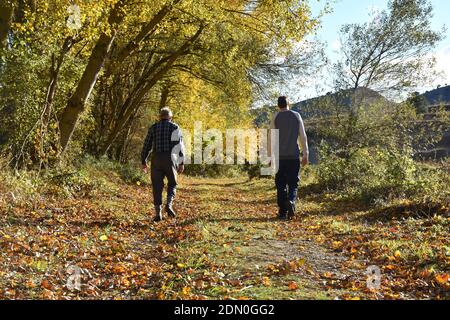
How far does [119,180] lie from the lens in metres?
18.7

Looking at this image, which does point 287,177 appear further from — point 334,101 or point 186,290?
point 334,101

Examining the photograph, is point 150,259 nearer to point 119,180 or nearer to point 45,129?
point 45,129

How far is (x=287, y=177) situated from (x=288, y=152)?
534mm

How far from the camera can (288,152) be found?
9.72 metres

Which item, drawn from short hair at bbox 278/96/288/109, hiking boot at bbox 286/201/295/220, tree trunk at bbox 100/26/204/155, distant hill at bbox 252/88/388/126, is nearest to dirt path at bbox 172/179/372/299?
hiking boot at bbox 286/201/295/220

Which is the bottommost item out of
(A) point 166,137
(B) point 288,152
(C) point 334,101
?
(B) point 288,152

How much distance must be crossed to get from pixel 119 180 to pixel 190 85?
1024 cm

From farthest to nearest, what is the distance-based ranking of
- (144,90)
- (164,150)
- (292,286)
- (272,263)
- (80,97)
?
(144,90) < (80,97) < (164,150) < (272,263) < (292,286)

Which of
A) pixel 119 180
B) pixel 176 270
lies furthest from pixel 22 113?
pixel 176 270

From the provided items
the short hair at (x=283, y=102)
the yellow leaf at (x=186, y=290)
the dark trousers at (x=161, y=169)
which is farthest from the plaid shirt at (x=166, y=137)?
the yellow leaf at (x=186, y=290)

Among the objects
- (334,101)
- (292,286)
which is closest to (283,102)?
(292,286)

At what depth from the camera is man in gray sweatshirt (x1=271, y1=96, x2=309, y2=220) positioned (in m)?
9.70

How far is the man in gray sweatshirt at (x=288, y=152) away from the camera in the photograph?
9.70 metres
